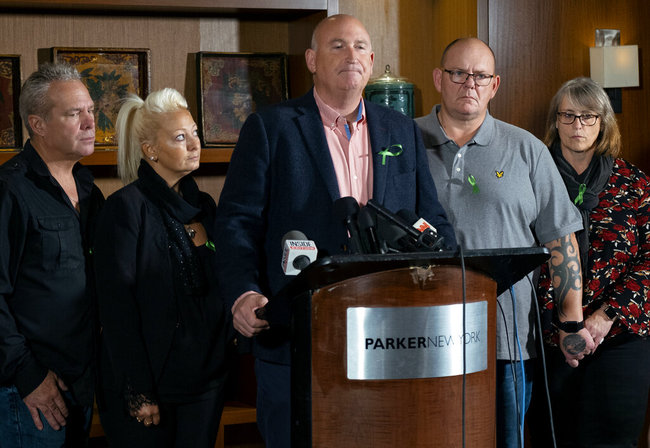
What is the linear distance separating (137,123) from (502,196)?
48.1 inches

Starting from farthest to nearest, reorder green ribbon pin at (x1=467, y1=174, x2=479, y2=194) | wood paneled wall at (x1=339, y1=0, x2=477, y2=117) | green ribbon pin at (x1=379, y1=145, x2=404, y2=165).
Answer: wood paneled wall at (x1=339, y1=0, x2=477, y2=117), green ribbon pin at (x1=467, y1=174, x2=479, y2=194), green ribbon pin at (x1=379, y1=145, x2=404, y2=165)

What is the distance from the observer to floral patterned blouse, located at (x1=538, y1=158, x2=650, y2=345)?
261 centimetres

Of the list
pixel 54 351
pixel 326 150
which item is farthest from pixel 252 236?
pixel 54 351

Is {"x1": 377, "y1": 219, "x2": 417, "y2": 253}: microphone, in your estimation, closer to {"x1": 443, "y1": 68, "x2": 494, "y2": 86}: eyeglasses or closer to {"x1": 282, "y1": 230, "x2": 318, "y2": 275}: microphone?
{"x1": 282, "y1": 230, "x2": 318, "y2": 275}: microphone

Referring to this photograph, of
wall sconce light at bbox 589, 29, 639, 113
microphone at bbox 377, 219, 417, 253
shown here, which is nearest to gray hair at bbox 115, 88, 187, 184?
microphone at bbox 377, 219, 417, 253

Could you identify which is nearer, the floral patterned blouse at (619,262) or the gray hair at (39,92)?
the gray hair at (39,92)

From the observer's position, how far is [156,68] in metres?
3.49

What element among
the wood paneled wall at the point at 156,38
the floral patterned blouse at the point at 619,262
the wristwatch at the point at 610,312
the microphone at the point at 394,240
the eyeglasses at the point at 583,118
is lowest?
the wristwatch at the point at 610,312

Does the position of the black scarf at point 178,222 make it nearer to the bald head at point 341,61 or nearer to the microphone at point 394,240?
the bald head at point 341,61

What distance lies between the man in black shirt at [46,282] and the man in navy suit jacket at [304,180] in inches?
25.6

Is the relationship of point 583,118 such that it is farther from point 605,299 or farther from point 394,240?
point 394,240

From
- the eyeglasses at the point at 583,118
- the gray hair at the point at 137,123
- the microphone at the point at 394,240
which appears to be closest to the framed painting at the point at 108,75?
the gray hair at the point at 137,123

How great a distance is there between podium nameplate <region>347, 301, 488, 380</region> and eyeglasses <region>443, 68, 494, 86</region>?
123 centimetres

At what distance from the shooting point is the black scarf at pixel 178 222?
7.53 ft
